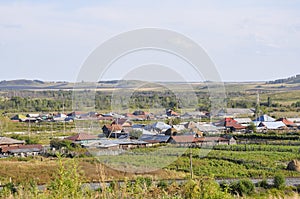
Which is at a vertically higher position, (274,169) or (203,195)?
(203,195)

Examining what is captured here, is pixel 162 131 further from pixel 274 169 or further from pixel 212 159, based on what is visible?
pixel 274 169

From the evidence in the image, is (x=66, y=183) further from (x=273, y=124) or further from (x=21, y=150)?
(x=273, y=124)

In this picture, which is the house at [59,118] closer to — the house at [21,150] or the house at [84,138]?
the house at [84,138]

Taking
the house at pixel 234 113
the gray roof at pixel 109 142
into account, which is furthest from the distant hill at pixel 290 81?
the gray roof at pixel 109 142

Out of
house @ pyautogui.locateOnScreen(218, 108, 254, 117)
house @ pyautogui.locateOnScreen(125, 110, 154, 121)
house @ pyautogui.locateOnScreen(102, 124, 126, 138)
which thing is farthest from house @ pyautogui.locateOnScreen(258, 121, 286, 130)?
house @ pyautogui.locateOnScreen(125, 110, 154, 121)

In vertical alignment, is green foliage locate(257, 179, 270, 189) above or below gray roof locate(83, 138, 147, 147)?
below

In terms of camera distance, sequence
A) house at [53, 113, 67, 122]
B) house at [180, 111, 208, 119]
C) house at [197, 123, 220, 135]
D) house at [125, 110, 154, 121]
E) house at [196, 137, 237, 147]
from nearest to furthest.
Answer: house at [196, 137, 237, 147] < house at [197, 123, 220, 135] < house at [180, 111, 208, 119] < house at [125, 110, 154, 121] < house at [53, 113, 67, 122]

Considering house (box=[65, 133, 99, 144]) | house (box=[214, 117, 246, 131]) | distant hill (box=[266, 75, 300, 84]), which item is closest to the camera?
house (box=[65, 133, 99, 144])

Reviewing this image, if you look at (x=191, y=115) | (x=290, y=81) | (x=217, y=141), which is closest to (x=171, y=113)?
(x=191, y=115)

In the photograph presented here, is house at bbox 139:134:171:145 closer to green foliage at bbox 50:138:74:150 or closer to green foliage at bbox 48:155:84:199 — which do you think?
green foliage at bbox 50:138:74:150

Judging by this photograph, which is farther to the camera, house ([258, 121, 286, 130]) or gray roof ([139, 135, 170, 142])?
house ([258, 121, 286, 130])

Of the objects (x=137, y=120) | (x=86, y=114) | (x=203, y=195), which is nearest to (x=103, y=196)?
(x=203, y=195)
